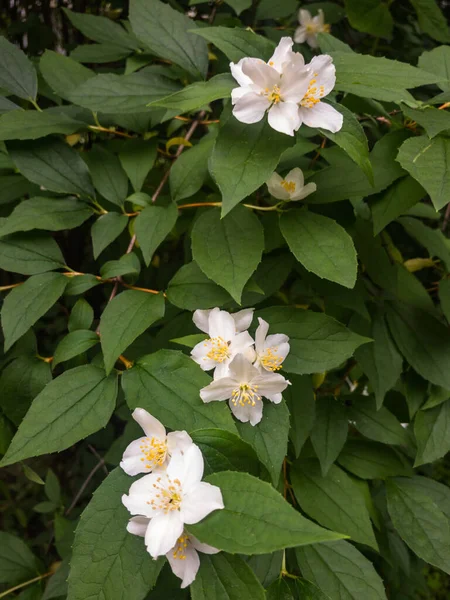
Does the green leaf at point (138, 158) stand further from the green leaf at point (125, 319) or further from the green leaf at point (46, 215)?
the green leaf at point (125, 319)

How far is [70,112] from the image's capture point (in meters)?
1.09

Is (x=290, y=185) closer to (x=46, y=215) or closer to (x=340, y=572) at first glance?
(x=46, y=215)

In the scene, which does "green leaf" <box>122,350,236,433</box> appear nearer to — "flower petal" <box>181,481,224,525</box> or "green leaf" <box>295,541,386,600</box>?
"flower petal" <box>181,481,224,525</box>

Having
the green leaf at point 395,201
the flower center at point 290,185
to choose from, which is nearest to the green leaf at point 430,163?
the green leaf at point 395,201

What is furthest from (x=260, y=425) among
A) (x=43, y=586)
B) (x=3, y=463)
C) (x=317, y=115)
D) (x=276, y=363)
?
(x=43, y=586)

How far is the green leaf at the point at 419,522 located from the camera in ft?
3.01

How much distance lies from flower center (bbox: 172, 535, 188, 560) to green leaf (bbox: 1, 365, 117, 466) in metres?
0.17

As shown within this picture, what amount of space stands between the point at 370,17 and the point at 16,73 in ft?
2.90

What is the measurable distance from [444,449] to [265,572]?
39 centimetres

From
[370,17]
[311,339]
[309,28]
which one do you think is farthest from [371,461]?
[309,28]

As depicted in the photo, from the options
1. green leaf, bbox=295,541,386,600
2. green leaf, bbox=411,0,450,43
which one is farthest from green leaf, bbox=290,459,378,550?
green leaf, bbox=411,0,450,43

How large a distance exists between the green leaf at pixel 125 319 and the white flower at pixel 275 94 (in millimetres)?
295

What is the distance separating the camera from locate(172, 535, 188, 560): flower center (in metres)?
0.60

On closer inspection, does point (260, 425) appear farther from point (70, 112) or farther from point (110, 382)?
point (70, 112)
